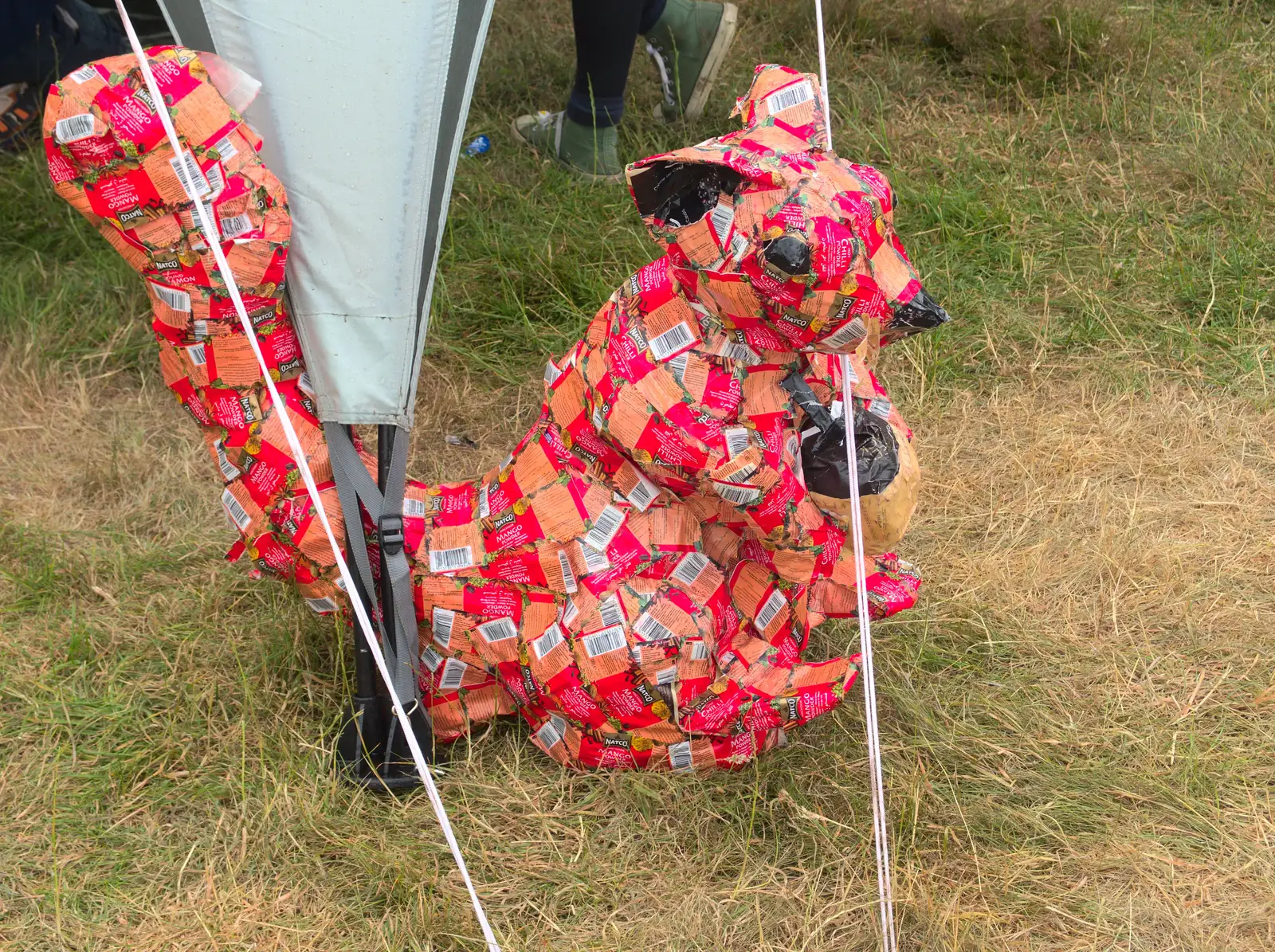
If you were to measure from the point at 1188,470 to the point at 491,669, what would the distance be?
1.50 metres

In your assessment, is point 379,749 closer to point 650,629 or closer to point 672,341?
point 650,629

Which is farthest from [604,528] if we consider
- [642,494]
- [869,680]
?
[869,680]

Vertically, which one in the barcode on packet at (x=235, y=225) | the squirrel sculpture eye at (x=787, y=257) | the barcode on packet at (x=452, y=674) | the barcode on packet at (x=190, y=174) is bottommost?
the barcode on packet at (x=452, y=674)

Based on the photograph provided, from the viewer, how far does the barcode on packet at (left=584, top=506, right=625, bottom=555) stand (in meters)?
1.64

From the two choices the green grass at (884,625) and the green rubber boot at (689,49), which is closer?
the green grass at (884,625)

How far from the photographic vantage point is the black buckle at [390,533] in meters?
1.65

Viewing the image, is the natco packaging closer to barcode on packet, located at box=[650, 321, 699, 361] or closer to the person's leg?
barcode on packet, located at box=[650, 321, 699, 361]

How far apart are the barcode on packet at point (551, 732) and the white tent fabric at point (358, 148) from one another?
Answer: 0.48 metres

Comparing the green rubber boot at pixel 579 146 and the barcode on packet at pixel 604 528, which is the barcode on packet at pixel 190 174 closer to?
the barcode on packet at pixel 604 528

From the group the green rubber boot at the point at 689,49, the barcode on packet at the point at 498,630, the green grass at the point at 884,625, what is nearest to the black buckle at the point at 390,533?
the barcode on packet at the point at 498,630

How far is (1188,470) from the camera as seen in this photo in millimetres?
2492

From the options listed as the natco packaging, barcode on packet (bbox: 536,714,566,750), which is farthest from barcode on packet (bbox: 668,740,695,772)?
barcode on packet (bbox: 536,714,566,750)

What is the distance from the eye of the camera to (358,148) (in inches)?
62.6

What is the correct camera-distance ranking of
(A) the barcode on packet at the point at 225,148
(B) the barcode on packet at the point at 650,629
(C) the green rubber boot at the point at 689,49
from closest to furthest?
(A) the barcode on packet at the point at 225,148 < (B) the barcode on packet at the point at 650,629 < (C) the green rubber boot at the point at 689,49
